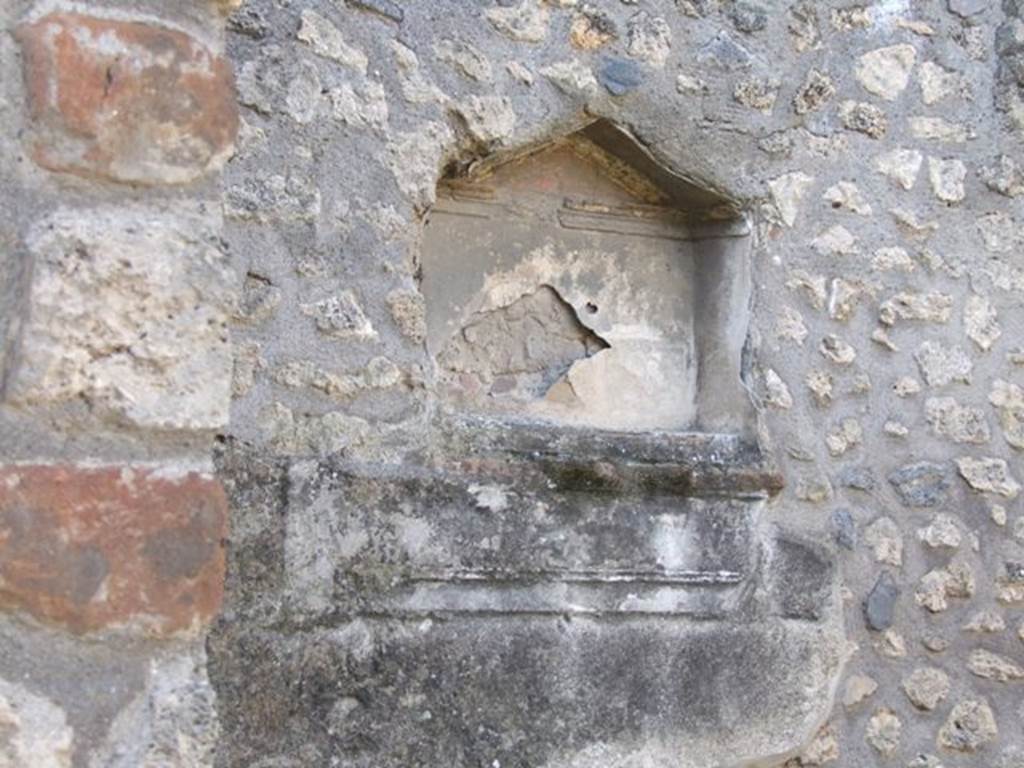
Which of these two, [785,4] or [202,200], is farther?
[785,4]

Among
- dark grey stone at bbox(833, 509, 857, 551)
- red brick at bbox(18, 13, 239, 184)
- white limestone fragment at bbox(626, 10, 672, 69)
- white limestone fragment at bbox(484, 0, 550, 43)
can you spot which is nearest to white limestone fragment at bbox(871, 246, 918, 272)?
dark grey stone at bbox(833, 509, 857, 551)

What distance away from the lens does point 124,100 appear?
4.62 feet

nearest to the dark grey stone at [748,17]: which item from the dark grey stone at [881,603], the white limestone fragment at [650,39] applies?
the white limestone fragment at [650,39]

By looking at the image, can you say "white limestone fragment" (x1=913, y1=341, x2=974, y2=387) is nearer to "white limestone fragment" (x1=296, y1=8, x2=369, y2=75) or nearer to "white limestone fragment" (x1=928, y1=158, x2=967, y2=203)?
"white limestone fragment" (x1=928, y1=158, x2=967, y2=203)

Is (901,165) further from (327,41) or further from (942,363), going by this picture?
(327,41)

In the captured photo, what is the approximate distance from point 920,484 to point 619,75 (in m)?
1.30

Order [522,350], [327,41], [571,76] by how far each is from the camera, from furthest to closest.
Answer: [522,350] < [571,76] < [327,41]

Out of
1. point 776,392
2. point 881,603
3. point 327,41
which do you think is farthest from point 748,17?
point 881,603

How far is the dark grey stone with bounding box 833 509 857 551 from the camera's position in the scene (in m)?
3.60

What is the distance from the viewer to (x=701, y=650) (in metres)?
3.36

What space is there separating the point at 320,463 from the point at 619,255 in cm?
110

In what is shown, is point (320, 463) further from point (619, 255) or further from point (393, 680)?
point (619, 255)

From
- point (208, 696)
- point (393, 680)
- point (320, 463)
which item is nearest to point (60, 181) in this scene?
point (208, 696)

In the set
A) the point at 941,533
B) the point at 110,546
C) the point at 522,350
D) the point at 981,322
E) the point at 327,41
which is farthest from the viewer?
the point at 981,322
